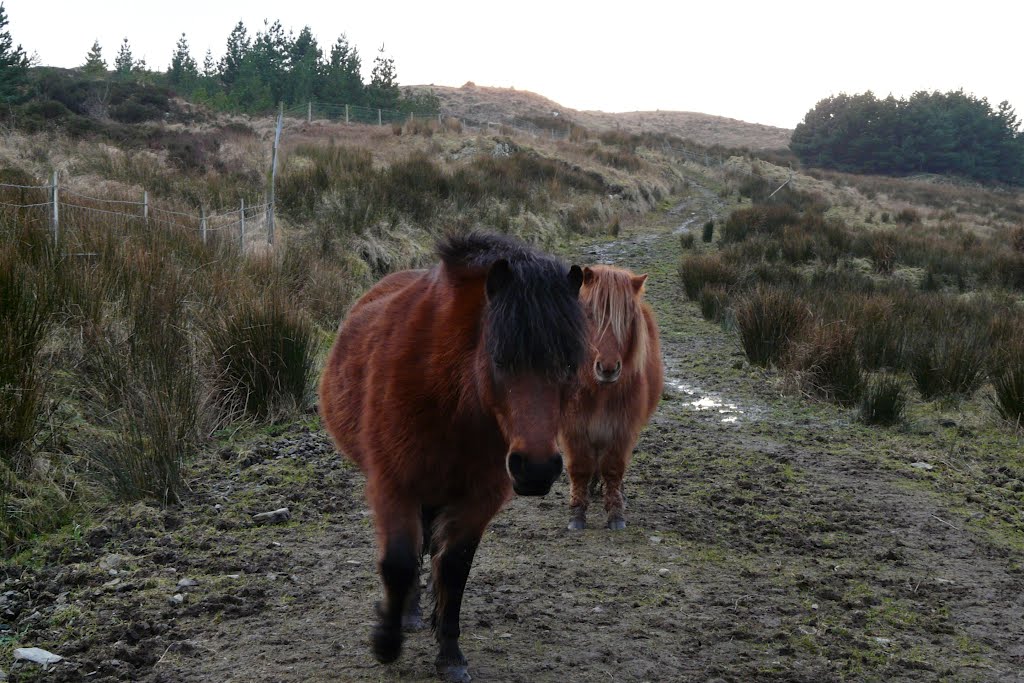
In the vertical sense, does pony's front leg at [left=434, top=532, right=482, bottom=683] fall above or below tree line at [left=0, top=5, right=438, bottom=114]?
below

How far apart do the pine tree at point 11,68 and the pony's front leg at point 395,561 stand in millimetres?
28924

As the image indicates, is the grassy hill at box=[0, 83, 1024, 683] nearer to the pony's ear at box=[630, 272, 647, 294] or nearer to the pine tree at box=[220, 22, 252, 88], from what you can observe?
the pony's ear at box=[630, 272, 647, 294]

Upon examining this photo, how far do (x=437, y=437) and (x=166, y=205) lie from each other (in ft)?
32.2

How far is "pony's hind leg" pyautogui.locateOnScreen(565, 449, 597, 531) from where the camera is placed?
181 inches

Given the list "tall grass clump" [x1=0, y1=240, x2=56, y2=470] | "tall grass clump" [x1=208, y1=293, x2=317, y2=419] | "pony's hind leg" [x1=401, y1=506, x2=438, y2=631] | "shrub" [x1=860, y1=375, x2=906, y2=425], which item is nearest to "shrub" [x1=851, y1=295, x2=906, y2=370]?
"shrub" [x1=860, y1=375, x2=906, y2=425]

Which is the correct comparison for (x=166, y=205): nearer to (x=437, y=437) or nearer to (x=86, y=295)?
(x=86, y=295)

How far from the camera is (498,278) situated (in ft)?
7.67

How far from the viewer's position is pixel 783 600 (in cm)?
363

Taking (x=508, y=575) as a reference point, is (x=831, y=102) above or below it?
above

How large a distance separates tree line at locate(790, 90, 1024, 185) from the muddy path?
197ft

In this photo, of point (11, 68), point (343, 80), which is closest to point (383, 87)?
point (343, 80)

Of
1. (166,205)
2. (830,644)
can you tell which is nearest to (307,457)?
(830,644)

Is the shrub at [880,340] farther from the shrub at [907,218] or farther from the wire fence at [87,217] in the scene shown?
the shrub at [907,218]

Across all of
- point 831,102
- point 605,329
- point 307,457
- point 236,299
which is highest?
point 831,102
